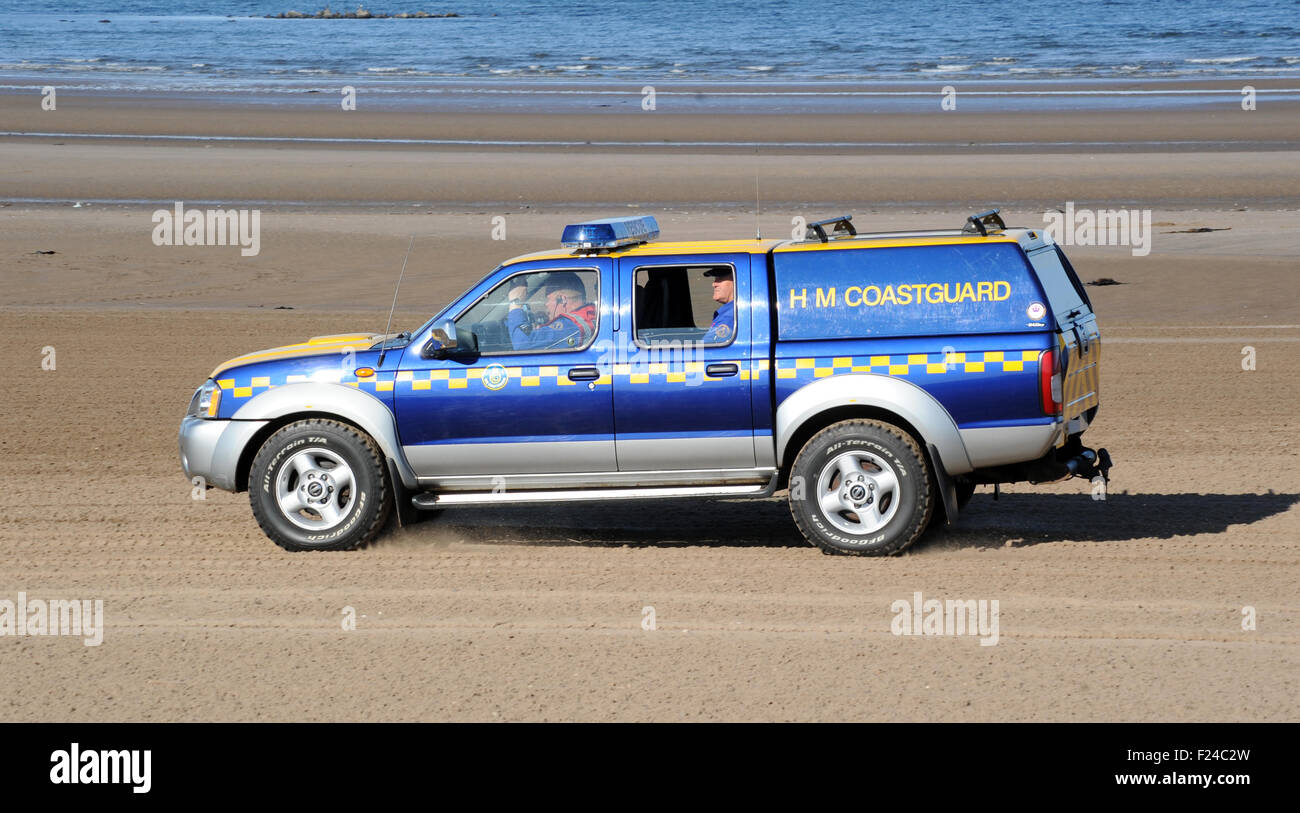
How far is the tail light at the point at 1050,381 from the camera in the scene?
28.1 feet

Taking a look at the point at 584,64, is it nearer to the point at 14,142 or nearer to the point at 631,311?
the point at 14,142

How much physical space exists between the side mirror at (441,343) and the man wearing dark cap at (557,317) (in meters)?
0.36

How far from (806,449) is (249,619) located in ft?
10.5

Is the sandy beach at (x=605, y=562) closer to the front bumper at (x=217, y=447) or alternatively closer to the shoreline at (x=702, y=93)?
the front bumper at (x=217, y=447)

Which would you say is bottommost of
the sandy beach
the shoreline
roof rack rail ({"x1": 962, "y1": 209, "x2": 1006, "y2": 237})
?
the sandy beach

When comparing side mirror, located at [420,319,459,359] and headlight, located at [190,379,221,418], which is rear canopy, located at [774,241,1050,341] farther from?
headlight, located at [190,379,221,418]

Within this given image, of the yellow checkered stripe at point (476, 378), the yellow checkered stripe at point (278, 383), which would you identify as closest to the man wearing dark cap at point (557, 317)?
the yellow checkered stripe at point (476, 378)

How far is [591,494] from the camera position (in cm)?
912

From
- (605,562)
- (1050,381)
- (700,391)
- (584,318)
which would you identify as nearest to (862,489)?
(700,391)

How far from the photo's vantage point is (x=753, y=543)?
956cm

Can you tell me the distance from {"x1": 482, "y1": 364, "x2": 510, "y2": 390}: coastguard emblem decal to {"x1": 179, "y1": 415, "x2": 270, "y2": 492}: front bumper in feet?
4.59

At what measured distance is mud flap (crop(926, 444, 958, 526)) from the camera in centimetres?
877

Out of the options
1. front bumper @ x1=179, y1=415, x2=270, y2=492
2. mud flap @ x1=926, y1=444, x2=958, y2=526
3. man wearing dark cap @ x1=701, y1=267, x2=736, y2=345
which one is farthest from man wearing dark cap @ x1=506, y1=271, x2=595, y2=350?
mud flap @ x1=926, y1=444, x2=958, y2=526
